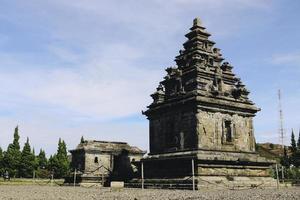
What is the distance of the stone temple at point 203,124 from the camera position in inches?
1142

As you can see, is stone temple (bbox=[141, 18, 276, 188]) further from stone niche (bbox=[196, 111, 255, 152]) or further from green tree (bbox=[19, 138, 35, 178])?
green tree (bbox=[19, 138, 35, 178])

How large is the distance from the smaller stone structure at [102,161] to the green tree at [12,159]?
24.9m

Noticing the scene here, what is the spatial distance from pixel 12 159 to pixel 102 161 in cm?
2838

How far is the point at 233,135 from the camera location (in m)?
32.1

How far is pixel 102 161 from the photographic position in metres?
43.2

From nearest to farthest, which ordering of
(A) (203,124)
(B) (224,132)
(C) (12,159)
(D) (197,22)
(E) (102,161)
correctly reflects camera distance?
(A) (203,124), (B) (224,132), (D) (197,22), (E) (102,161), (C) (12,159)

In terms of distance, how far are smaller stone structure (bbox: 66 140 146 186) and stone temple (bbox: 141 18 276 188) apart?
29.0 feet

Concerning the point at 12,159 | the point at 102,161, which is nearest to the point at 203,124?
the point at 102,161

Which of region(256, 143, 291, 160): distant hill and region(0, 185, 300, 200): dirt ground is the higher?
region(256, 143, 291, 160): distant hill

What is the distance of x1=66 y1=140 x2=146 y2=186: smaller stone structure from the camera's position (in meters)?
40.7

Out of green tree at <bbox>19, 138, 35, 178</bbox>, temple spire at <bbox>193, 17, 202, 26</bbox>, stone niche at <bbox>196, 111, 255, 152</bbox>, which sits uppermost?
temple spire at <bbox>193, 17, 202, 26</bbox>

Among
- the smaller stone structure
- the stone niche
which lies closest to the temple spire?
the stone niche

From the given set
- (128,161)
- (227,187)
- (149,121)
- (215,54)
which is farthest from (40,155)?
(227,187)

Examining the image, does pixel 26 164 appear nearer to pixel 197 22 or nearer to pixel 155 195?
pixel 197 22
